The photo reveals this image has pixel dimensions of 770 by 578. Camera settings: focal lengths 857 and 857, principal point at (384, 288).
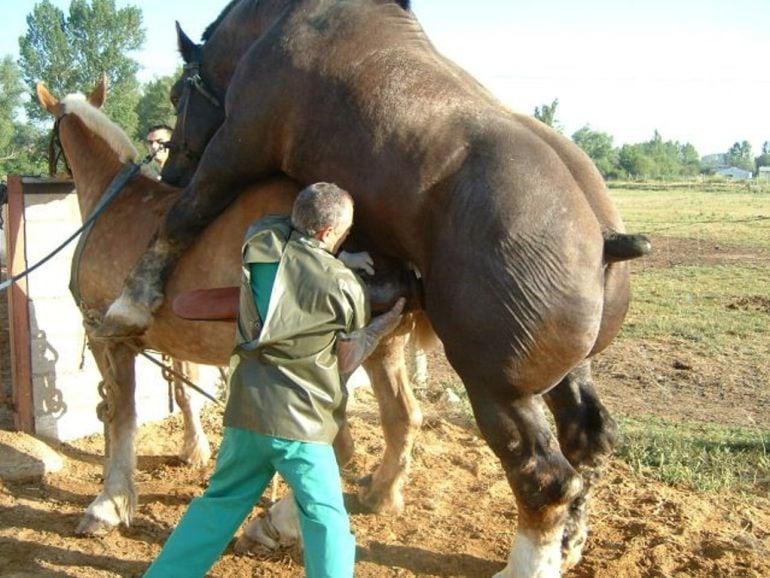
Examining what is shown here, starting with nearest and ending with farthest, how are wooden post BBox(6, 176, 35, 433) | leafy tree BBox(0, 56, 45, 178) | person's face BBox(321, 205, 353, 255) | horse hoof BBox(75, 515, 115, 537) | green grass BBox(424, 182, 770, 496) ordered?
person's face BBox(321, 205, 353, 255) < horse hoof BBox(75, 515, 115, 537) < green grass BBox(424, 182, 770, 496) < wooden post BBox(6, 176, 35, 433) < leafy tree BBox(0, 56, 45, 178)

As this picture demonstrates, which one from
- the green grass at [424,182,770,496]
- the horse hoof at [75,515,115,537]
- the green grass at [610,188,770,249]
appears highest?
the green grass at [610,188,770,249]

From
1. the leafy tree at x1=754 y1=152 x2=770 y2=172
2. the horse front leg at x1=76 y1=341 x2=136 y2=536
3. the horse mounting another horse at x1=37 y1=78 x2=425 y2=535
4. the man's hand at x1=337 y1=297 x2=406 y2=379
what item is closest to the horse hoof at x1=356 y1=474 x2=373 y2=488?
the horse mounting another horse at x1=37 y1=78 x2=425 y2=535

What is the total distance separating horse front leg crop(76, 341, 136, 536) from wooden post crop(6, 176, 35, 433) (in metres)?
0.89

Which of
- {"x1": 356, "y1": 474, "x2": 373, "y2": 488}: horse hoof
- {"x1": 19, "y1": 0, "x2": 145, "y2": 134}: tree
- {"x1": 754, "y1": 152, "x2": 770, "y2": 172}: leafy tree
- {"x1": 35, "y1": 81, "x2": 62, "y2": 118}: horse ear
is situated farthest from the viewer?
{"x1": 754, "y1": 152, "x2": 770, "y2": 172}: leafy tree

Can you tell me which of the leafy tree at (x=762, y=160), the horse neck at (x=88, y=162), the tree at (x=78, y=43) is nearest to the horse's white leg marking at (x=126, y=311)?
the horse neck at (x=88, y=162)

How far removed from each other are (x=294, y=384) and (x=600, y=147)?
9203cm

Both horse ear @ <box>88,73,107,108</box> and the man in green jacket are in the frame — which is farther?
horse ear @ <box>88,73,107,108</box>

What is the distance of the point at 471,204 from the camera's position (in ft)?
11.0

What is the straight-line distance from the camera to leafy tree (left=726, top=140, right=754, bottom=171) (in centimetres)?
14012

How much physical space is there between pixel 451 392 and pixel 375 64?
4177 mm

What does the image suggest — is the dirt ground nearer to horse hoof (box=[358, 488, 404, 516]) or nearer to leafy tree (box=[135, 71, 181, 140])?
horse hoof (box=[358, 488, 404, 516])

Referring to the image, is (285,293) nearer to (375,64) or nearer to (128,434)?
(375,64)

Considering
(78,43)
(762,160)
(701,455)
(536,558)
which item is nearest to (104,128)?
(536,558)

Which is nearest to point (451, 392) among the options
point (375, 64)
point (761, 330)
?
point (375, 64)
